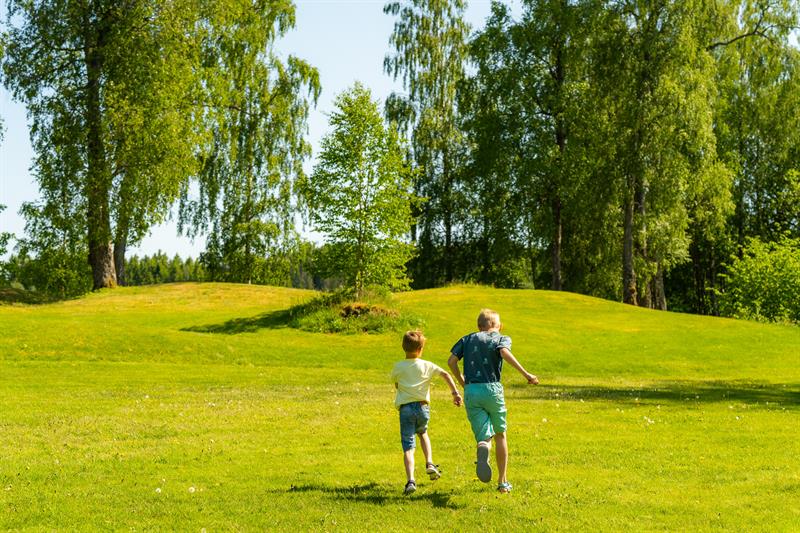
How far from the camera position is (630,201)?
1843 inches

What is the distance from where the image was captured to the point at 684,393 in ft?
74.0

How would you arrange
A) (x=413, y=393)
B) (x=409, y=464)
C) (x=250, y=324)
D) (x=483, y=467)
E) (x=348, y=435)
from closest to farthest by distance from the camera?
1. (x=483, y=467)
2. (x=409, y=464)
3. (x=413, y=393)
4. (x=348, y=435)
5. (x=250, y=324)

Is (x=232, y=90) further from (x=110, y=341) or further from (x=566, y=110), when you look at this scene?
(x=110, y=341)

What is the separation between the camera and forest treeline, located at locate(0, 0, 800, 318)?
43.9 meters

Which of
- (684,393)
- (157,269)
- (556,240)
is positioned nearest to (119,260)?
(556,240)

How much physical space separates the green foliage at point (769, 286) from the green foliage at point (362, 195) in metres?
28.8

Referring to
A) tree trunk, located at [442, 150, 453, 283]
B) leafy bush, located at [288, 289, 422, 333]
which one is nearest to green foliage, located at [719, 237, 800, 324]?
tree trunk, located at [442, 150, 453, 283]

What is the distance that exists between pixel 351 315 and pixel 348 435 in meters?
21.9

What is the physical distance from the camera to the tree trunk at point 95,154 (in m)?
44.0

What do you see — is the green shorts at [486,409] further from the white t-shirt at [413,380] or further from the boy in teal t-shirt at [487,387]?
the white t-shirt at [413,380]

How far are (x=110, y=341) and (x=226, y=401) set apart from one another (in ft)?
41.4

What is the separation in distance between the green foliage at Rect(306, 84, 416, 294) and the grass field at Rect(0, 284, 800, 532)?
4181 millimetres

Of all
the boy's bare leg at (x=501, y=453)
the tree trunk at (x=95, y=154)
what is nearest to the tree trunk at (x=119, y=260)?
the tree trunk at (x=95, y=154)

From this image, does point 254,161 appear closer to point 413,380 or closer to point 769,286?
point 769,286
